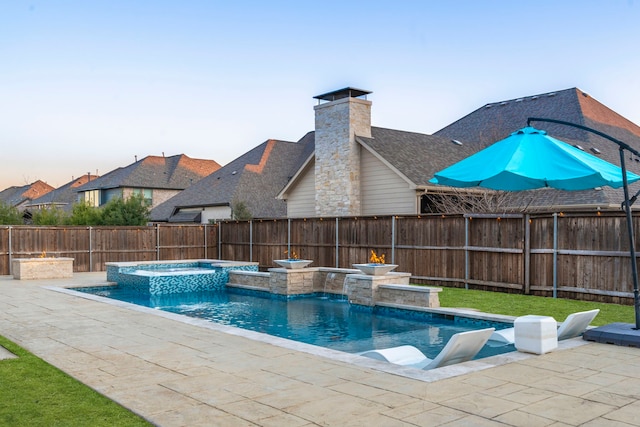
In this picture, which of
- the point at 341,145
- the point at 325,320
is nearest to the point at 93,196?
the point at 341,145

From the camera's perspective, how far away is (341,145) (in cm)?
2128

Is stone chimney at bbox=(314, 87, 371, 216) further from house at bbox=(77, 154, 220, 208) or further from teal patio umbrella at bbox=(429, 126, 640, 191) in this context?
house at bbox=(77, 154, 220, 208)

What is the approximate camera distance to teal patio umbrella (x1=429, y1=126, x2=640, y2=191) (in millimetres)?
7988

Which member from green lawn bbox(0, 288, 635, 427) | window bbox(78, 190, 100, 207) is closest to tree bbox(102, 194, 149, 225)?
window bbox(78, 190, 100, 207)

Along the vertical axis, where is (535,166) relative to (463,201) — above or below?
above

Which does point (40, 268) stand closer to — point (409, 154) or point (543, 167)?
point (409, 154)

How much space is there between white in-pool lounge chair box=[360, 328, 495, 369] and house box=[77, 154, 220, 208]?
36345 millimetres

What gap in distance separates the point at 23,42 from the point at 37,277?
7.59 m

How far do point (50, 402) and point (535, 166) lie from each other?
251 inches

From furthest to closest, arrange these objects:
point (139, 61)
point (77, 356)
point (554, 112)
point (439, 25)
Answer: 1. point (554, 112)
2. point (139, 61)
3. point (439, 25)
4. point (77, 356)

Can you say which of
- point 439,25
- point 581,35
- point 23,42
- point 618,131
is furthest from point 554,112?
point 23,42

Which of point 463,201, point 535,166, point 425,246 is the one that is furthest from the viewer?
point 463,201

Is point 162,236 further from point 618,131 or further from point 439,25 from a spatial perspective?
point 618,131

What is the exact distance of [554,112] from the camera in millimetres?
24797
